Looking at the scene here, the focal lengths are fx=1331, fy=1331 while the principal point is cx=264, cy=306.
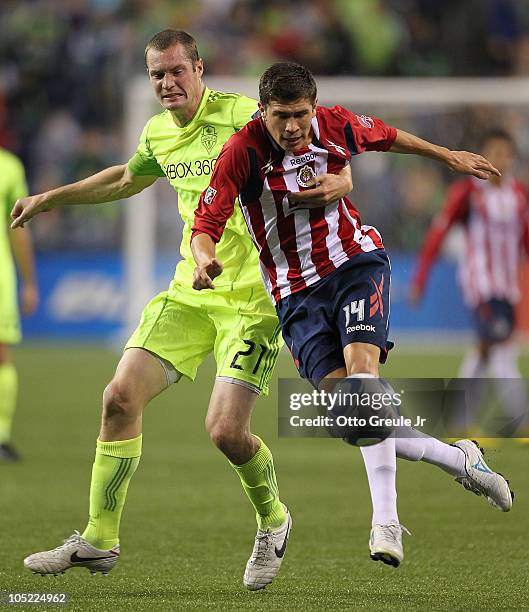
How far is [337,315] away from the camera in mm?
5121

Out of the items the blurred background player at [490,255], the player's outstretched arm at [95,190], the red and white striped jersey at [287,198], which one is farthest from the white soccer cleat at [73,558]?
the blurred background player at [490,255]

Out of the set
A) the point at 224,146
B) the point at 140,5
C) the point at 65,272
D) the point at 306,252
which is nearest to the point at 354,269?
the point at 306,252

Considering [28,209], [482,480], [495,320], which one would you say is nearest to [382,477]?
[482,480]

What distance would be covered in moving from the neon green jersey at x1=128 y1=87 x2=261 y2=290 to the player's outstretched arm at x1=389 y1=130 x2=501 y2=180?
0.67m

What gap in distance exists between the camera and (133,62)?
18.9 meters

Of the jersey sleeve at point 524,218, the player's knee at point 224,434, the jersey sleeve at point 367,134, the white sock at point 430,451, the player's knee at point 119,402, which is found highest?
the jersey sleeve at point 524,218

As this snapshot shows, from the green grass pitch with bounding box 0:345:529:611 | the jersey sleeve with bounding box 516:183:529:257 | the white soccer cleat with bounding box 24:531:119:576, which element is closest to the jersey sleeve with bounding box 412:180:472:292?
the jersey sleeve with bounding box 516:183:529:257

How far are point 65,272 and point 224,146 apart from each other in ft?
41.1

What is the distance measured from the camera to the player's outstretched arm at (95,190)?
18.9ft

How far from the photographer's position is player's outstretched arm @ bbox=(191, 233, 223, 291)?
15.3 ft

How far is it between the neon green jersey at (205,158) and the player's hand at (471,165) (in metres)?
0.88

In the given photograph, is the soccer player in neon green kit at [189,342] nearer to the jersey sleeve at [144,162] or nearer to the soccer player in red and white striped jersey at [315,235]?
the jersey sleeve at [144,162]

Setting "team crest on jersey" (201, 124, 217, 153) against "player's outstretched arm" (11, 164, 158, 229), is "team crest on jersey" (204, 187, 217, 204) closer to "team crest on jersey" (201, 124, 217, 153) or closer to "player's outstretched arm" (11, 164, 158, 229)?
"team crest on jersey" (201, 124, 217, 153)

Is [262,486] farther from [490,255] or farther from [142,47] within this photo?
[142,47]
